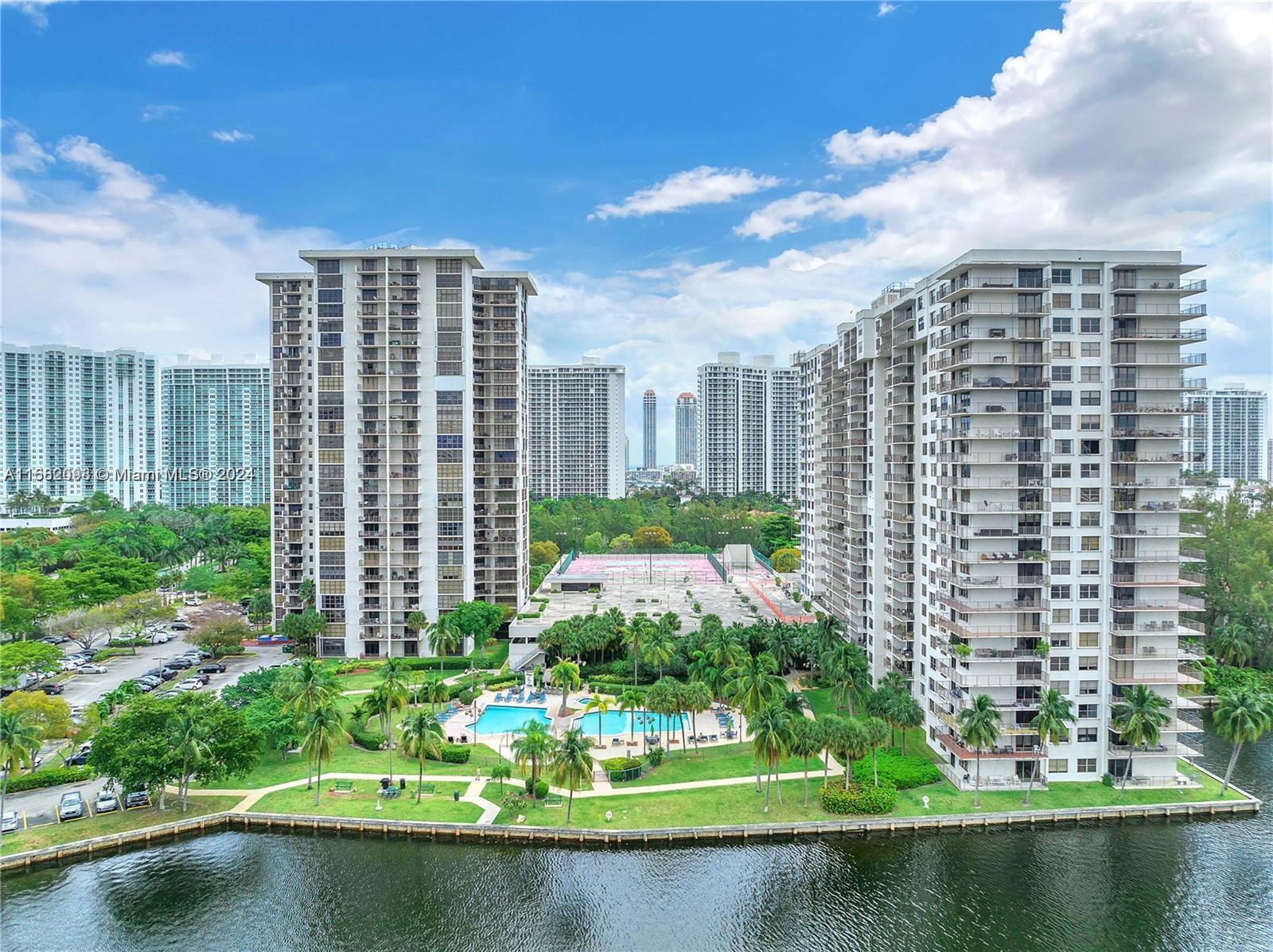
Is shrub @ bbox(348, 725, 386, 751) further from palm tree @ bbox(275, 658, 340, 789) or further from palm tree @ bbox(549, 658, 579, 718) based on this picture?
palm tree @ bbox(549, 658, 579, 718)

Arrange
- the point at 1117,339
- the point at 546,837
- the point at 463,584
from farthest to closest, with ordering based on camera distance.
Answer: the point at 463,584, the point at 1117,339, the point at 546,837

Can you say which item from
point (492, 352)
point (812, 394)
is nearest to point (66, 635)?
point (492, 352)

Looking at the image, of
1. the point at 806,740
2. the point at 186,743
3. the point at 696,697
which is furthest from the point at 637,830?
the point at 186,743

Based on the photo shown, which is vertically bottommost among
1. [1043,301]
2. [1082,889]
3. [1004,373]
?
[1082,889]

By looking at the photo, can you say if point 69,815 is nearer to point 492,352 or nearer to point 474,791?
point 474,791

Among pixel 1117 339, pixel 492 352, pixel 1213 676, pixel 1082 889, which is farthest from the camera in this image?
pixel 492 352

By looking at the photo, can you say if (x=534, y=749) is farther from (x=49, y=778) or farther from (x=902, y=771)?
(x=49, y=778)

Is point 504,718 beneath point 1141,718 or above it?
beneath
